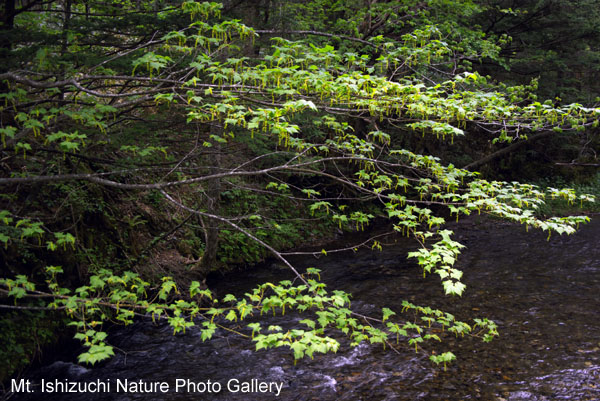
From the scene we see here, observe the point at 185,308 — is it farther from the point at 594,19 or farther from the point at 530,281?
the point at 594,19

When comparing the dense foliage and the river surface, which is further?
the river surface

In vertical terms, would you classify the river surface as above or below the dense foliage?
below

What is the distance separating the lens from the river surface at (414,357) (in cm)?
553

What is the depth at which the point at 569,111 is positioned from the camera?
4680 mm

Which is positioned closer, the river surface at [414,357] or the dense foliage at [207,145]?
the dense foliage at [207,145]

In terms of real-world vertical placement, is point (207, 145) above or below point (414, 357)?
above

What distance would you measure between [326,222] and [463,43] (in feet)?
22.7

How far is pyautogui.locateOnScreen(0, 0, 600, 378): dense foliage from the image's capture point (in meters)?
4.32

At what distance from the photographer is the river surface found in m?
5.53

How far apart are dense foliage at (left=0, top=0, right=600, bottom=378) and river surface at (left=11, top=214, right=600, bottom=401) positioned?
49 centimetres

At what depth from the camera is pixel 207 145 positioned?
6.55 meters

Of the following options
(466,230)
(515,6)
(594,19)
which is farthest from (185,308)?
(594,19)

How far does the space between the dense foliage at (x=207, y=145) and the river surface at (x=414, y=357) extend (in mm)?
494

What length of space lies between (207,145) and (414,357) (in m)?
4.64
